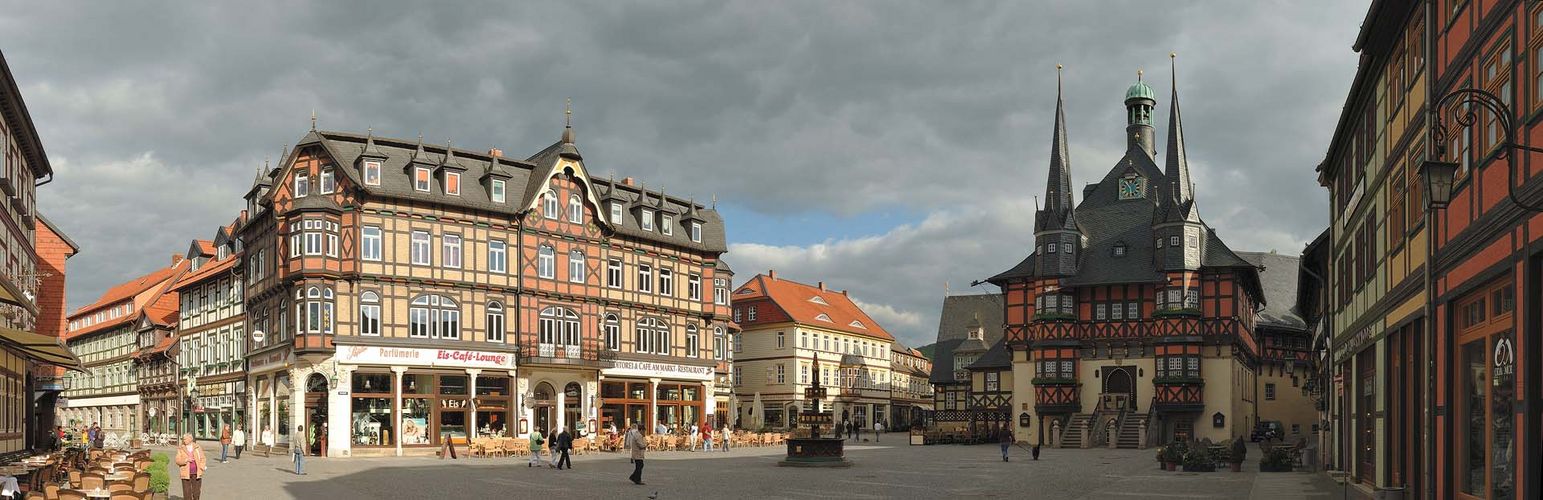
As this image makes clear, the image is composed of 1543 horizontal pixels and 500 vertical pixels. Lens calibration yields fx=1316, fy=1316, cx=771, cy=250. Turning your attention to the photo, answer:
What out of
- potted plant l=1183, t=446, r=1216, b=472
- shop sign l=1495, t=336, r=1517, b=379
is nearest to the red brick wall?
potted plant l=1183, t=446, r=1216, b=472

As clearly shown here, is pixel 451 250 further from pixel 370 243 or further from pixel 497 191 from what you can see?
pixel 370 243

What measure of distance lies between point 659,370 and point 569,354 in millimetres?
6085

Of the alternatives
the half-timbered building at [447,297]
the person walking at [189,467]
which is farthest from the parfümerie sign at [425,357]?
the person walking at [189,467]

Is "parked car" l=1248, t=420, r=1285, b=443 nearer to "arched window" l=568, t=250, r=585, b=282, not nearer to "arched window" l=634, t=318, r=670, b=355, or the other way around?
"arched window" l=634, t=318, r=670, b=355

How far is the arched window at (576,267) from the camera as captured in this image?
174ft

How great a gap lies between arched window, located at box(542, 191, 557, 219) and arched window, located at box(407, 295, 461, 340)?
18.1 feet

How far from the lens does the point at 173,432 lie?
69.4 m

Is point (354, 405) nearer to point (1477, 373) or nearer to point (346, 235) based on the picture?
point (346, 235)

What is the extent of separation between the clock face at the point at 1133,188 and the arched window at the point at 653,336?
82.3 feet

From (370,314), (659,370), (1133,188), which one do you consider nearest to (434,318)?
(370,314)

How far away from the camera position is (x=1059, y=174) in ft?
218

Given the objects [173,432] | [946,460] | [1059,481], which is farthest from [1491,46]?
[173,432]

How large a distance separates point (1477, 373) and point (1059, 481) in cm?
1644

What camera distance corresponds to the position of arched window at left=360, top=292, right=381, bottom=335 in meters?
46.0
